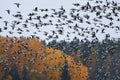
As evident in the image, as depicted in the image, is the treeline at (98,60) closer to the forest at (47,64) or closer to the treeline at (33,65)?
the forest at (47,64)

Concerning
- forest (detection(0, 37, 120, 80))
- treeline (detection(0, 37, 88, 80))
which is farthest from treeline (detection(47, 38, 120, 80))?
treeline (detection(0, 37, 88, 80))

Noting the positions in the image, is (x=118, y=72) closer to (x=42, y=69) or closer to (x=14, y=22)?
(x=42, y=69)

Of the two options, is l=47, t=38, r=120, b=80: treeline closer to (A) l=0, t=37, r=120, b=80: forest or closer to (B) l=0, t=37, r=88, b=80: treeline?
(A) l=0, t=37, r=120, b=80: forest

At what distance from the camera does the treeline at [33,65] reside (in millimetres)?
68375

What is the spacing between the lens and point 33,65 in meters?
73.8

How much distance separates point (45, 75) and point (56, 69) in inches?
128

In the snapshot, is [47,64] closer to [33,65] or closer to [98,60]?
[33,65]

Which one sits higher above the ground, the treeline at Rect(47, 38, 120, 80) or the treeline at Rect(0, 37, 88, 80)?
the treeline at Rect(0, 37, 88, 80)

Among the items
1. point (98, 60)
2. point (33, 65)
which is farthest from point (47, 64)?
point (98, 60)

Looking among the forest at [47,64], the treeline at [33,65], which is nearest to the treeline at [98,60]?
the forest at [47,64]

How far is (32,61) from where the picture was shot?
75.4 m

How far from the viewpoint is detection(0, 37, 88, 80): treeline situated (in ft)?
224

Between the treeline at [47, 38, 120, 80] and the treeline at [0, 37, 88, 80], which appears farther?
the treeline at [47, 38, 120, 80]

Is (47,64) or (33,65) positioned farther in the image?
(47,64)
